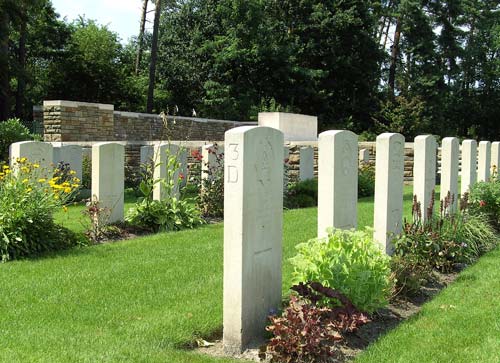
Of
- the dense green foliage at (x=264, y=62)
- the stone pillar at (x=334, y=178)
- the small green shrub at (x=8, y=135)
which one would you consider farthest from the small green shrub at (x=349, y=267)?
the dense green foliage at (x=264, y=62)

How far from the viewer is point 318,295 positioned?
4293mm

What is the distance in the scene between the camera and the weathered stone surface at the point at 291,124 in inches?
663

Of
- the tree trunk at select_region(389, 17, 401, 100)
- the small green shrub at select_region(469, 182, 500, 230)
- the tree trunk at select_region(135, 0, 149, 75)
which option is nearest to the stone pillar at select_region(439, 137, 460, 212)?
the small green shrub at select_region(469, 182, 500, 230)

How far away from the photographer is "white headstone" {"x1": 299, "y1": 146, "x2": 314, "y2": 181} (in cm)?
1438

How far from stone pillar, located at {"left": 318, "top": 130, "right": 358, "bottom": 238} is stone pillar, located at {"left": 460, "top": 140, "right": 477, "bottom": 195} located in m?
5.43

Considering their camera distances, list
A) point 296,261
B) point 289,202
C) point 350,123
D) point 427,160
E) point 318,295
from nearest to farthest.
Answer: point 318,295, point 296,261, point 427,160, point 289,202, point 350,123

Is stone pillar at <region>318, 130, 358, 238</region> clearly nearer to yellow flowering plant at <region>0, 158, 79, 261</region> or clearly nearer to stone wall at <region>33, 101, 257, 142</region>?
yellow flowering plant at <region>0, 158, 79, 261</region>

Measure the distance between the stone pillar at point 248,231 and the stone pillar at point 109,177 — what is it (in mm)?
4863

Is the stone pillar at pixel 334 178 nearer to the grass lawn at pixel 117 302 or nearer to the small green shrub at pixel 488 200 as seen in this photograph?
the grass lawn at pixel 117 302

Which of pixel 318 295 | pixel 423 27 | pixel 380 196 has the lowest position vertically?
pixel 318 295

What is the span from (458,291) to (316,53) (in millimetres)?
30166

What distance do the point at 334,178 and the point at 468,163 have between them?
Result: 602cm

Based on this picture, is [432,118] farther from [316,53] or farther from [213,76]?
[213,76]

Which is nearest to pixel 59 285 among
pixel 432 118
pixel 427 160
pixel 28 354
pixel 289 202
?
pixel 28 354
